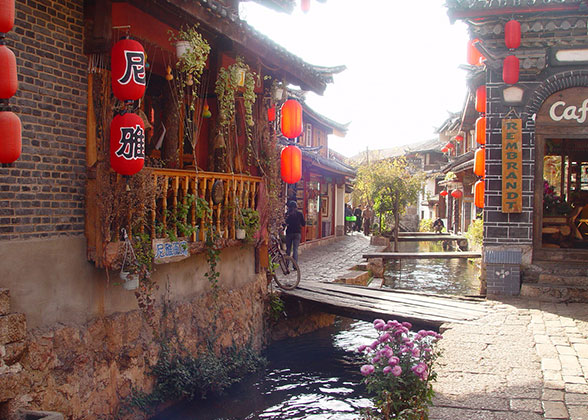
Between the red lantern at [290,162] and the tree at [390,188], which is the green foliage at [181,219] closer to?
the red lantern at [290,162]

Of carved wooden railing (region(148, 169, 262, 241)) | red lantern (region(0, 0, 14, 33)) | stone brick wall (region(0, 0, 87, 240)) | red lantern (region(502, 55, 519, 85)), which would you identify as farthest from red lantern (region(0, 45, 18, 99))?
red lantern (region(502, 55, 519, 85))

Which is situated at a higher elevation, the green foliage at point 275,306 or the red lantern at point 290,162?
the red lantern at point 290,162

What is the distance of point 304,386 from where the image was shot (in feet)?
27.3

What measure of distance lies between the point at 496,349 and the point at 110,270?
4.93 m

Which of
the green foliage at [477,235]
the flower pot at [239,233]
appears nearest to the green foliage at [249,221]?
the flower pot at [239,233]

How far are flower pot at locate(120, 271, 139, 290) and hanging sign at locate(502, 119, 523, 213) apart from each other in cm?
753

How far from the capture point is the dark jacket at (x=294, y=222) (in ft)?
44.9

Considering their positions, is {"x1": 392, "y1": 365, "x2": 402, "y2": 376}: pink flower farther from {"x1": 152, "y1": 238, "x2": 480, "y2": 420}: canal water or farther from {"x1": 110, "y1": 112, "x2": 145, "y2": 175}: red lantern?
{"x1": 110, "y1": 112, "x2": 145, "y2": 175}: red lantern

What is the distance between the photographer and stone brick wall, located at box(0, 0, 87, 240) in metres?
5.45

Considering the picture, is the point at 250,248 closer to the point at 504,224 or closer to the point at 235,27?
the point at 235,27

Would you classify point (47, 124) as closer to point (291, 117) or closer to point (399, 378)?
point (399, 378)

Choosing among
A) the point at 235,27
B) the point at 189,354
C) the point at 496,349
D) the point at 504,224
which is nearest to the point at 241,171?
the point at 235,27

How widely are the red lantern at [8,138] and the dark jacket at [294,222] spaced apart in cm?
947

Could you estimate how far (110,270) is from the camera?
6.46 m
